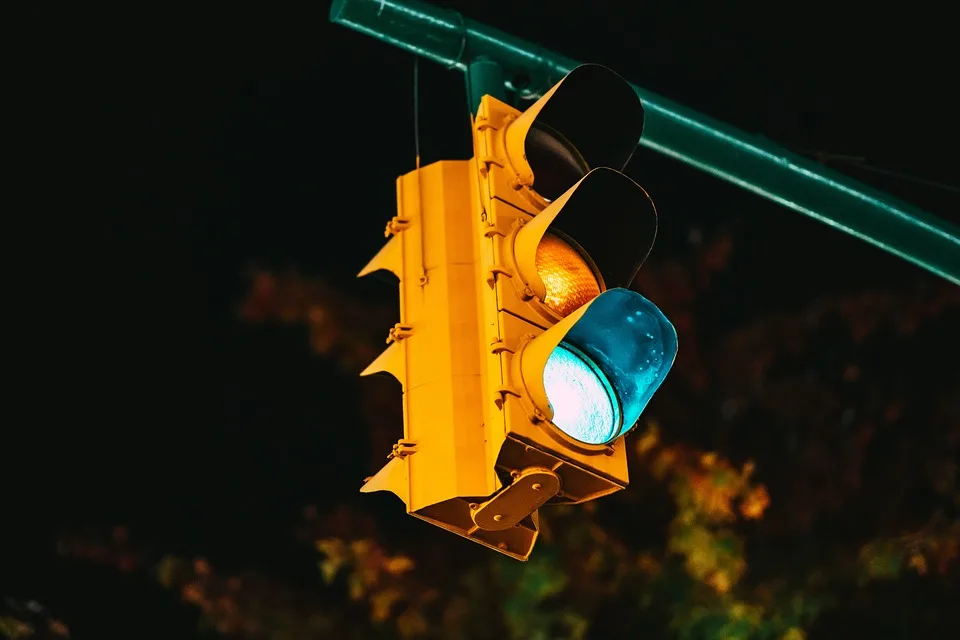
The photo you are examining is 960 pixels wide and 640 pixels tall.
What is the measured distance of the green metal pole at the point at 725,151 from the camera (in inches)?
160

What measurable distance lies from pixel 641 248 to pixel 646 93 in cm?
109

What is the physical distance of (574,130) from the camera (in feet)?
11.8

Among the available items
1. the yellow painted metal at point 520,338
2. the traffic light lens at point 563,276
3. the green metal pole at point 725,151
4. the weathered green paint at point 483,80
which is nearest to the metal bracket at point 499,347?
the yellow painted metal at point 520,338

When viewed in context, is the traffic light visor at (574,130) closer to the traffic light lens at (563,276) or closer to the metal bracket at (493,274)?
the traffic light lens at (563,276)

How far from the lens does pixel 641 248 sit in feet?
11.3

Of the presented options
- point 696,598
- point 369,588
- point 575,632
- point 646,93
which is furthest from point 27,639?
point 646,93

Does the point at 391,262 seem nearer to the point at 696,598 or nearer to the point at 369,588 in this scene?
the point at 696,598

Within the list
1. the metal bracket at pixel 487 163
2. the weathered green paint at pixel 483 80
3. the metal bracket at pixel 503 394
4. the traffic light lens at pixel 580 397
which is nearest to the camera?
the metal bracket at pixel 503 394

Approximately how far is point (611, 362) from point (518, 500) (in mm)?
431

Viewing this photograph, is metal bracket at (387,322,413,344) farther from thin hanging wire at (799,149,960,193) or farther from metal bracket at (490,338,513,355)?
thin hanging wire at (799,149,960,193)

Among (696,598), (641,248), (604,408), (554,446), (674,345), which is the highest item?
(696,598)

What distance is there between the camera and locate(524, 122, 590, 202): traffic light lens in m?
3.46

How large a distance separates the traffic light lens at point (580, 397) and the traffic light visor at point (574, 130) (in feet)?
1.64

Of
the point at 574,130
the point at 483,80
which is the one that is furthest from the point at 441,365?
the point at 483,80
